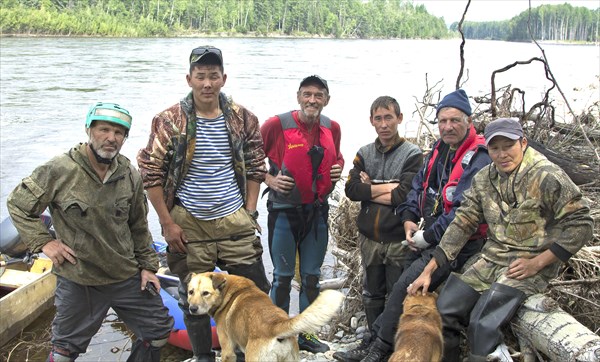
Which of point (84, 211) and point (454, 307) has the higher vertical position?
point (84, 211)

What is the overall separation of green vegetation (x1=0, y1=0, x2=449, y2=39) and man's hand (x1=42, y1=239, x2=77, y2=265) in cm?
7392

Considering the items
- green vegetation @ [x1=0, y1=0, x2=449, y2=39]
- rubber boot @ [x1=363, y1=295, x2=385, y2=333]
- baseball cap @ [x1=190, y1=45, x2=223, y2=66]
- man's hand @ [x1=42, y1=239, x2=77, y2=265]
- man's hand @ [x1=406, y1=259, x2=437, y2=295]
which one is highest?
green vegetation @ [x1=0, y1=0, x2=449, y2=39]

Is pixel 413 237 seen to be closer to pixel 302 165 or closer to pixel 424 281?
pixel 424 281

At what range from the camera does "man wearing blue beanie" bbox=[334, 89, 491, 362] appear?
4.36 meters

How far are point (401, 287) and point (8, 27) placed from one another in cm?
7580

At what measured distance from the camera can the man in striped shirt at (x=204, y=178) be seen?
14.4ft

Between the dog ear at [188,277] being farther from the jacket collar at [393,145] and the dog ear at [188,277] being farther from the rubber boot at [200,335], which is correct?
the jacket collar at [393,145]

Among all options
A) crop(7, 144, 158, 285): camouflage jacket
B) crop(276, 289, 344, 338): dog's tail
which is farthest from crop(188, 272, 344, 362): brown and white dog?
crop(7, 144, 158, 285): camouflage jacket

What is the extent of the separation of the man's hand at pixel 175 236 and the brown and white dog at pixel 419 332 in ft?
5.52

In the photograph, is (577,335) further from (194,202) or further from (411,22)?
(411,22)

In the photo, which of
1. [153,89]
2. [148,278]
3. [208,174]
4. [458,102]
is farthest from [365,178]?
[153,89]

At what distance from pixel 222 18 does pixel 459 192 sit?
11029 centimetres

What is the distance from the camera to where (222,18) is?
4311 inches

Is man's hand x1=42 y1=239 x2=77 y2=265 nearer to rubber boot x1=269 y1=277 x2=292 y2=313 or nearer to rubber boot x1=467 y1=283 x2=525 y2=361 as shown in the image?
rubber boot x1=269 y1=277 x2=292 y2=313
